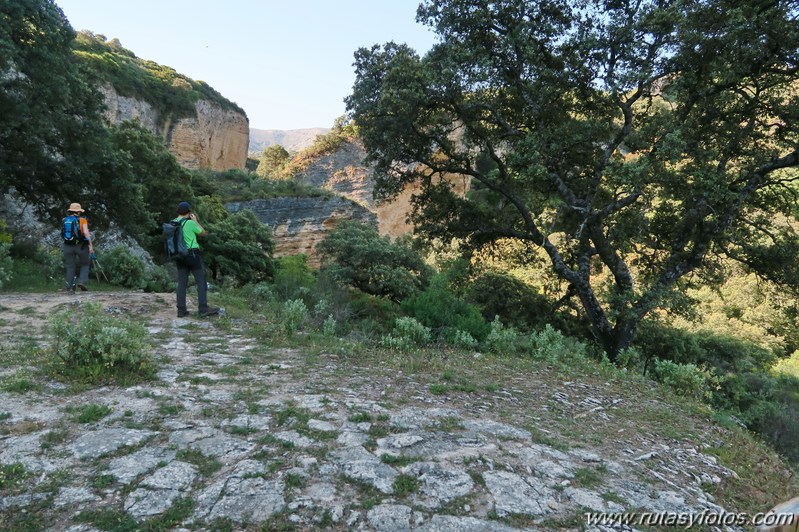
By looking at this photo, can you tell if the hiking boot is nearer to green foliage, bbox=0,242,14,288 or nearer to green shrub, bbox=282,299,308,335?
green shrub, bbox=282,299,308,335

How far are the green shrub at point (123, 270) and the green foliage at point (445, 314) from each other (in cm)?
659

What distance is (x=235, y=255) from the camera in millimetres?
16766

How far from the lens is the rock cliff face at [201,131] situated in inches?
1367

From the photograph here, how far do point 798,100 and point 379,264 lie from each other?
11805mm

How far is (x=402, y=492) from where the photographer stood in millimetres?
2773

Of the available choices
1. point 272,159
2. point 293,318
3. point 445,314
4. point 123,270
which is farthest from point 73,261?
point 272,159

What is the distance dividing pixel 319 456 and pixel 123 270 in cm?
1035

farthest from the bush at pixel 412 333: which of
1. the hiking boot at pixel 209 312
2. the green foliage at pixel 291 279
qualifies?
the green foliage at pixel 291 279

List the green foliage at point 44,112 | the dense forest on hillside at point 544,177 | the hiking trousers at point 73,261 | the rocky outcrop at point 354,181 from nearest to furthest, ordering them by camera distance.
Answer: the hiking trousers at point 73,261 < the dense forest on hillside at point 544,177 < the green foliage at point 44,112 < the rocky outcrop at point 354,181

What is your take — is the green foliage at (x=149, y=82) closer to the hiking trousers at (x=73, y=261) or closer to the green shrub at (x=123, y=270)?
the green shrub at (x=123, y=270)

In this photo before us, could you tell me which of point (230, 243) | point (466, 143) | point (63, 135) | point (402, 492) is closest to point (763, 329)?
point (466, 143)

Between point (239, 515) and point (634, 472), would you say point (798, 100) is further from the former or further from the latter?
point (239, 515)

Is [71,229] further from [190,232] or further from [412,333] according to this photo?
Result: [412,333]

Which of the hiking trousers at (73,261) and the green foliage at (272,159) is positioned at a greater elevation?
the green foliage at (272,159)
